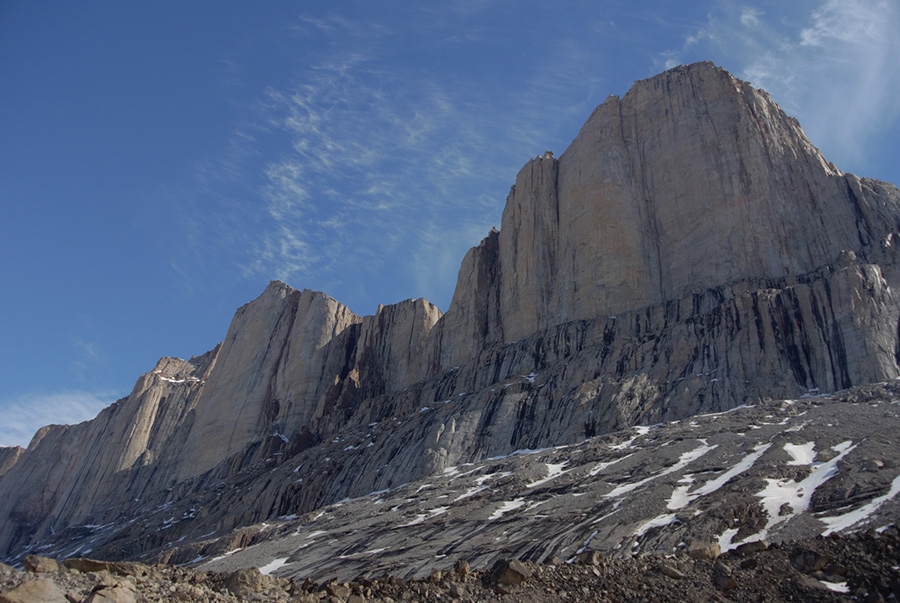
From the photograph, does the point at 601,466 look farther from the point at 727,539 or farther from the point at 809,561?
the point at 809,561

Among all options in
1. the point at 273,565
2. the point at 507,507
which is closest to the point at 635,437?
the point at 507,507

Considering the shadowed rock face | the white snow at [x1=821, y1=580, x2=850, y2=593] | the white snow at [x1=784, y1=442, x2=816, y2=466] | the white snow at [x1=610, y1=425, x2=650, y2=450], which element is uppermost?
the shadowed rock face

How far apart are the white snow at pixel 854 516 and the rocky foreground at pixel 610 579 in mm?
4293

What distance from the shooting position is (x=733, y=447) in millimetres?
43219

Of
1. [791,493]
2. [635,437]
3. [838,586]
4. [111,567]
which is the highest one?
[635,437]

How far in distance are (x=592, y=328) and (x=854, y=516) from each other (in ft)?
150

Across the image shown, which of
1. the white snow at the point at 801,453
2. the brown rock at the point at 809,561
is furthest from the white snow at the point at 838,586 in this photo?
the white snow at the point at 801,453

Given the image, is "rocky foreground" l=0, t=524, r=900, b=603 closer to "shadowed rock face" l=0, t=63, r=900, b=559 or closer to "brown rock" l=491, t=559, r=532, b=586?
"brown rock" l=491, t=559, r=532, b=586

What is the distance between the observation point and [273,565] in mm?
40562

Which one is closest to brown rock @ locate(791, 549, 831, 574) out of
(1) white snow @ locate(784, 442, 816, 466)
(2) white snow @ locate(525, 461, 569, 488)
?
(1) white snow @ locate(784, 442, 816, 466)

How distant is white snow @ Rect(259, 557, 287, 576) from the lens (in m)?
39.3

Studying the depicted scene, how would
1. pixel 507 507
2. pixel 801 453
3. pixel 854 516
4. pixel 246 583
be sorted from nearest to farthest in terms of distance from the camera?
pixel 246 583 < pixel 854 516 < pixel 801 453 < pixel 507 507

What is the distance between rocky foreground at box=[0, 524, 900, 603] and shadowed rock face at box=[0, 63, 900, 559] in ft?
117

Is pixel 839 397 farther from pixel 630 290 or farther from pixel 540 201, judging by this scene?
pixel 540 201
